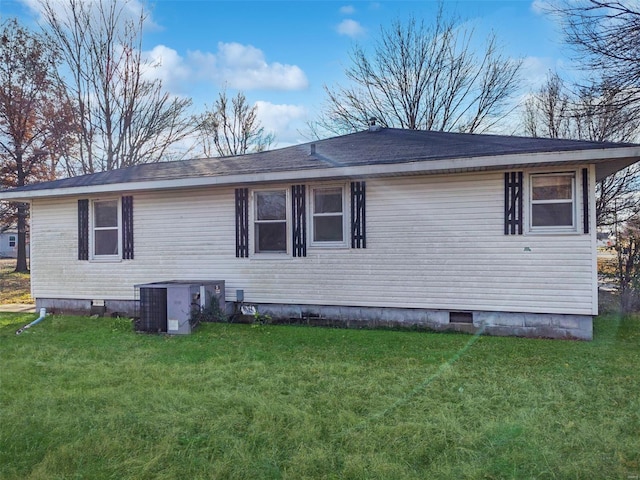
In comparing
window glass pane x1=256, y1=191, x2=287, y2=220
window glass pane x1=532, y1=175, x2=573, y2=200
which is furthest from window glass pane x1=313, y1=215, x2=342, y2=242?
window glass pane x1=532, y1=175, x2=573, y2=200

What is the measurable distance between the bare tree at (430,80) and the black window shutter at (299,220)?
39.4ft

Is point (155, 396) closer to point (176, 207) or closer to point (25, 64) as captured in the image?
point (176, 207)

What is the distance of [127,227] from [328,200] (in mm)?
4387

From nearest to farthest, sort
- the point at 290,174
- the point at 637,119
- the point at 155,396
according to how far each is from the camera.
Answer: the point at 155,396
the point at 290,174
the point at 637,119

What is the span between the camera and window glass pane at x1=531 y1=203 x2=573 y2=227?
19.5 ft

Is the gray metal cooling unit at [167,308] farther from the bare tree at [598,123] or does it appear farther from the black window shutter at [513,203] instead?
the bare tree at [598,123]

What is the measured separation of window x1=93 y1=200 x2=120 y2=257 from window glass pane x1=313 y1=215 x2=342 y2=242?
14.7 feet

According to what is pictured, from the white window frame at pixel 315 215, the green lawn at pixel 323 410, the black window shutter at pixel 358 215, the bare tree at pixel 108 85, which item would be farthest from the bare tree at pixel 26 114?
the black window shutter at pixel 358 215

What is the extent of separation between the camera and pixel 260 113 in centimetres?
2419

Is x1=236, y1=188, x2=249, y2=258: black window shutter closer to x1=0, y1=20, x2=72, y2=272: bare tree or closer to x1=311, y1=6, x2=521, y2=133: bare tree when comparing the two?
x1=311, y1=6, x2=521, y2=133: bare tree

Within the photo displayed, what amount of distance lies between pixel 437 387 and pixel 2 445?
366cm

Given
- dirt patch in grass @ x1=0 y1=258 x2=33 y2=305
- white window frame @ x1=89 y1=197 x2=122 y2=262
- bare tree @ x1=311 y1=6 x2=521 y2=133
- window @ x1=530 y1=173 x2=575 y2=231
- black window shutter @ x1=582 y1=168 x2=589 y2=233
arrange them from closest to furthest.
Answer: black window shutter @ x1=582 y1=168 x2=589 y2=233
window @ x1=530 y1=173 x2=575 y2=231
white window frame @ x1=89 y1=197 x2=122 y2=262
dirt patch in grass @ x1=0 y1=258 x2=33 y2=305
bare tree @ x1=311 y1=6 x2=521 y2=133

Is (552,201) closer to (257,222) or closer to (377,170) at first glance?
(377,170)

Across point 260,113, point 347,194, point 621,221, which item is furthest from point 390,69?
point 347,194
